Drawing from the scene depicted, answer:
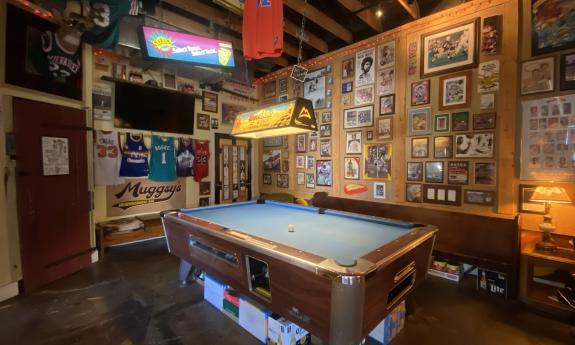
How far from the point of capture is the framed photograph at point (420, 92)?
3166 millimetres

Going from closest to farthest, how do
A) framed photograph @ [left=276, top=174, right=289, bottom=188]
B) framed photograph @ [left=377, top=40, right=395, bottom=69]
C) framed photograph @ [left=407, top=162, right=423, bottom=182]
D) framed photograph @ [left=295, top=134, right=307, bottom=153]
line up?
framed photograph @ [left=407, top=162, right=423, bottom=182], framed photograph @ [left=377, top=40, right=395, bottom=69], framed photograph @ [left=295, top=134, right=307, bottom=153], framed photograph @ [left=276, top=174, right=289, bottom=188]

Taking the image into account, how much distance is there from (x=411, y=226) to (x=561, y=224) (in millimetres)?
1669

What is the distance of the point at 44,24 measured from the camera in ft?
8.58

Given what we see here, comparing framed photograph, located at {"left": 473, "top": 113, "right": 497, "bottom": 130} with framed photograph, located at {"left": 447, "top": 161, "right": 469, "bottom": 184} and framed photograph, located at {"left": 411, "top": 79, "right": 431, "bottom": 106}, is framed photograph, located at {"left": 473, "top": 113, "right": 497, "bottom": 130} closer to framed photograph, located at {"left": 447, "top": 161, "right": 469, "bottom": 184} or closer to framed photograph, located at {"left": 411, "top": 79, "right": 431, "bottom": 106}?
framed photograph, located at {"left": 447, "top": 161, "right": 469, "bottom": 184}

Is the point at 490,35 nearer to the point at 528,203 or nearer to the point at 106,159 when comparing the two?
the point at 528,203

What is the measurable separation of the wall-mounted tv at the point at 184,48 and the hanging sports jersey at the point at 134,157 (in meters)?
1.52

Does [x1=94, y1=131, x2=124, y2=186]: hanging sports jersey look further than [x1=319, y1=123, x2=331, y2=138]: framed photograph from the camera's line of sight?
No

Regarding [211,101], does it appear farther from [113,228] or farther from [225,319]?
[225,319]

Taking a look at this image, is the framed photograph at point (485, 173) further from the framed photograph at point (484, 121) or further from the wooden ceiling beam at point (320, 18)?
the wooden ceiling beam at point (320, 18)

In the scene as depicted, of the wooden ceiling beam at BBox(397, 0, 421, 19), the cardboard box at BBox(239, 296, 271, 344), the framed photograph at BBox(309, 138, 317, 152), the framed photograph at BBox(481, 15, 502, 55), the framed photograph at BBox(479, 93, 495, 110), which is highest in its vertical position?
the wooden ceiling beam at BBox(397, 0, 421, 19)

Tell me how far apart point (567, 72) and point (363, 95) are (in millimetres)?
2060

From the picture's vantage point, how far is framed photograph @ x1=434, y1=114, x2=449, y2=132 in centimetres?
303

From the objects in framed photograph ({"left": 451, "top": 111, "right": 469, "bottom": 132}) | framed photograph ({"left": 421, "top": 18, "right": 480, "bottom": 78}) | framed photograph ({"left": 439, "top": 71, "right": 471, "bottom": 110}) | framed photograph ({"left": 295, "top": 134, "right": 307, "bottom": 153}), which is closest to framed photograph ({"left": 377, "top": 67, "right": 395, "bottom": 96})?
framed photograph ({"left": 421, "top": 18, "right": 480, "bottom": 78})

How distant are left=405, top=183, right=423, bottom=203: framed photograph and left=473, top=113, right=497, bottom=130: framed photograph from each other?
0.92 meters
